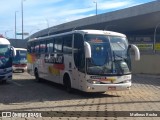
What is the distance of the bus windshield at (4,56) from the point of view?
70.5ft

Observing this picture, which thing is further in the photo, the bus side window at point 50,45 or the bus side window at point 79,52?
the bus side window at point 50,45

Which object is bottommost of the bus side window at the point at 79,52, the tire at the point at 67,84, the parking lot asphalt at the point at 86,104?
the parking lot asphalt at the point at 86,104

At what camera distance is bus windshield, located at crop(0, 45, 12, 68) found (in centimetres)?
2150

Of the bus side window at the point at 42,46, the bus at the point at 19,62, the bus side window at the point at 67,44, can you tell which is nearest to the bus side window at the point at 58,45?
the bus side window at the point at 67,44

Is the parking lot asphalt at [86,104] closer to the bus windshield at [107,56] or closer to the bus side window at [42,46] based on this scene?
the bus windshield at [107,56]

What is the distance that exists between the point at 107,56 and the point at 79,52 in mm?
1212

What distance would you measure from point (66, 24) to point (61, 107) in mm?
59495

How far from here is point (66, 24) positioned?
71312 mm

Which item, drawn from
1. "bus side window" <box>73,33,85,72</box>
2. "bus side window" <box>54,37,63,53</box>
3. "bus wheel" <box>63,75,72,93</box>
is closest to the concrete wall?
"bus side window" <box>54,37,63,53</box>

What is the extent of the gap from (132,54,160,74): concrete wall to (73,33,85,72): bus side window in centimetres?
1360

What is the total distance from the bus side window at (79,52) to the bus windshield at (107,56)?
33 centimetres

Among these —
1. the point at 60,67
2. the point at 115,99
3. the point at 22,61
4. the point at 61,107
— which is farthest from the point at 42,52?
the point at 22,61

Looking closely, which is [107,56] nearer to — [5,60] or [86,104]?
[86,104]

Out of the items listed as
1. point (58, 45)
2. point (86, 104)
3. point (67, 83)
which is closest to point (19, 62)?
point (58, 45)
